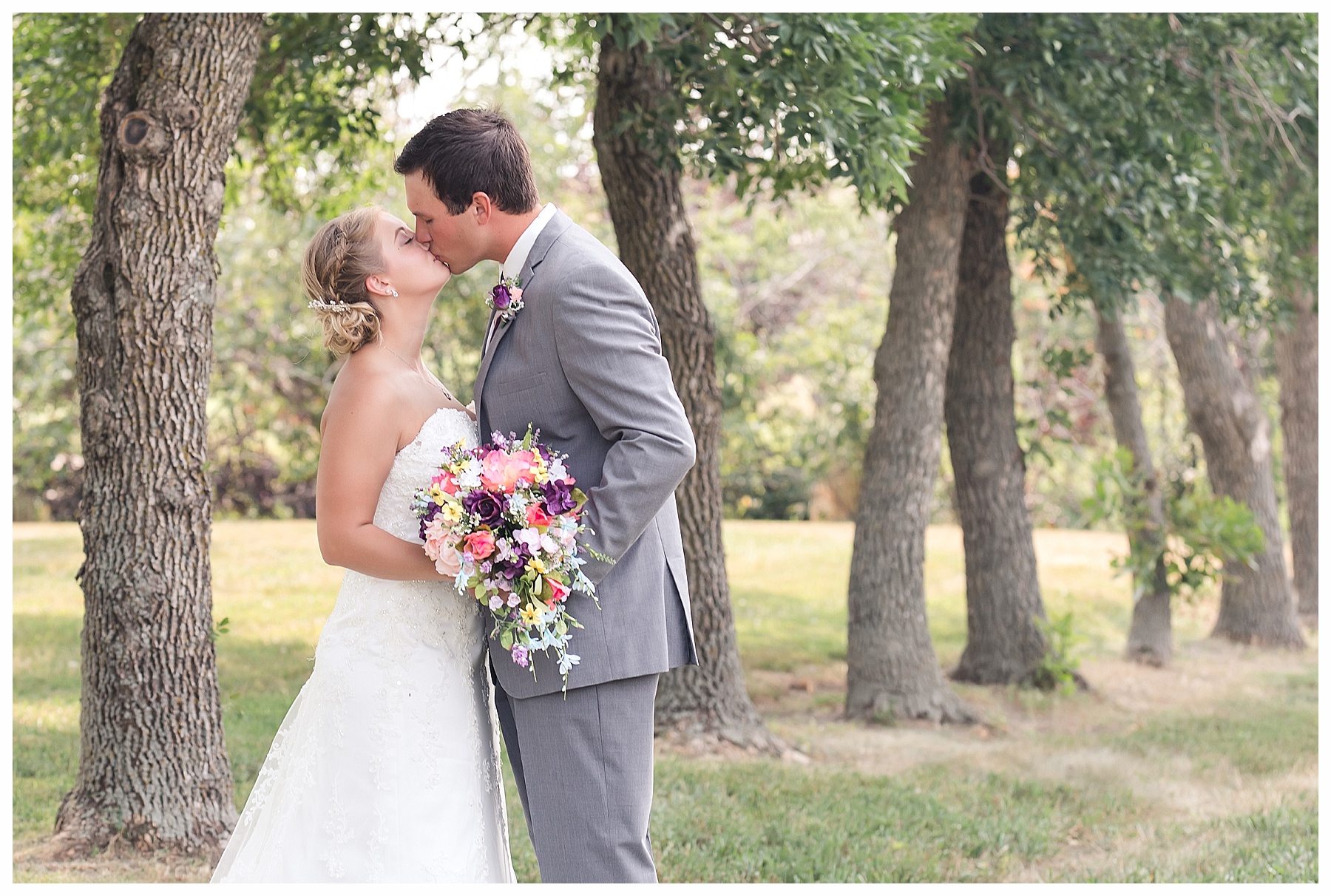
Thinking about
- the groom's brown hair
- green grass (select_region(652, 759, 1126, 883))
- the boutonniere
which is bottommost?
green grass (select_region(652, 759, 1126, 883))

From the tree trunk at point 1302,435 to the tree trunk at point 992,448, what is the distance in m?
4.16

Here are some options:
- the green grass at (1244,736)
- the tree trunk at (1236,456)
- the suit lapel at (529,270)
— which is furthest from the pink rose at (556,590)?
the tree trunk at (1236,456)

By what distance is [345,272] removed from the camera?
276 centimetres

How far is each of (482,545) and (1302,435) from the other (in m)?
10.3

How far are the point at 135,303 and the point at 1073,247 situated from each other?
5.27 metres

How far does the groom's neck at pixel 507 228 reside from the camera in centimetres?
262

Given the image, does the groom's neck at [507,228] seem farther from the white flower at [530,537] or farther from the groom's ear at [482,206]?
the white flower at [530,537]

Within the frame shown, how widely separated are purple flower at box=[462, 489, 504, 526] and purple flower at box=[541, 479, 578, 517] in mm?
94

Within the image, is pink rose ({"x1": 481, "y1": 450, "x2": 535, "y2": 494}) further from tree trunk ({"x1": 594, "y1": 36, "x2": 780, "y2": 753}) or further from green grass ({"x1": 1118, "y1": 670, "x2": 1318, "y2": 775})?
green grass ({"x1": 1118, "y1": 670, "x2": 1318, "y2": 775})

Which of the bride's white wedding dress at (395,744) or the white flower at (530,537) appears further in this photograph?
the bride's white wedding dress at (395,744)

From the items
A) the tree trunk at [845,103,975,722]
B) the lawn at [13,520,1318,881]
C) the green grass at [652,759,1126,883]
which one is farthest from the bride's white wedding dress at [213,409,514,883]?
the tree trunk at [845,103,975,722]

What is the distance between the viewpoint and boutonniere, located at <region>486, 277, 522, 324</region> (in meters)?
2.55

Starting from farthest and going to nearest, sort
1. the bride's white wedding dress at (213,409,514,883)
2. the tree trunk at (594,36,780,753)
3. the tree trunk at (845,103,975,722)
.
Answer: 1. the tree trunk at (845,103,975,722)
2. the tree trunk at (594,36,780,753)
3. the bride's white wedding dress at (213,409,514,883)

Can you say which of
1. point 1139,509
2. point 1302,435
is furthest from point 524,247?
point 1302,435
